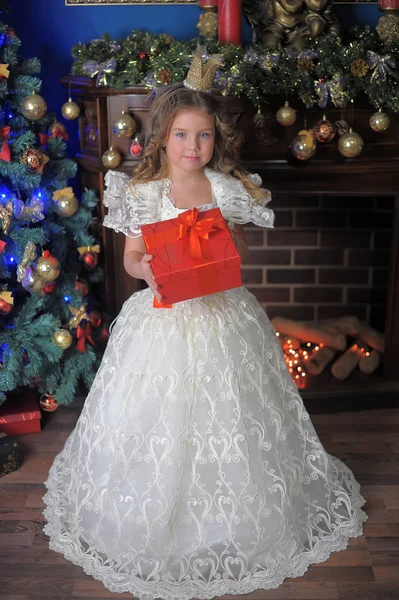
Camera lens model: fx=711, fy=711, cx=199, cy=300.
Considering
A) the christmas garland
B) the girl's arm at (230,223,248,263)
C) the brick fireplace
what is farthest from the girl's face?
the brick fireplace

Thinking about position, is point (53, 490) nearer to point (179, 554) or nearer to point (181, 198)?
point (179, 554)

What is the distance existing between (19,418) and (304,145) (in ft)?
4.98

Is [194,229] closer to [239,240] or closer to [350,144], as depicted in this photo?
[239,240]

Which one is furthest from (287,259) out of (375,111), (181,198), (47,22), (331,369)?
(47,22)

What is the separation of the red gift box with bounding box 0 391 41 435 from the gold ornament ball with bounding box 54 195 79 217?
31.2 inches

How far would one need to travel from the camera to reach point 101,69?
8.48ft

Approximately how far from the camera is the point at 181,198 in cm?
217

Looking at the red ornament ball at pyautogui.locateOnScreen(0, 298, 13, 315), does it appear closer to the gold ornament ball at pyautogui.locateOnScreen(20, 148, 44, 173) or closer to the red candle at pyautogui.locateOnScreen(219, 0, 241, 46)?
the gold ornament ball at pyautogui.locateOnScreen(20, 148, 44, 173)

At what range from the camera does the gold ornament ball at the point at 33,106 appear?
8.20ft

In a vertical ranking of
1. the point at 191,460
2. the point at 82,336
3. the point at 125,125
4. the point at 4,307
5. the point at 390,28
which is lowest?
the point at 191,460

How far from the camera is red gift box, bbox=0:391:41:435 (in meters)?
2.81

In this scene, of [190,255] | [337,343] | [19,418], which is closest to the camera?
[190,255]

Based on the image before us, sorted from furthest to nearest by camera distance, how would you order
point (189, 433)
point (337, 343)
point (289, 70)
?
point (337, 343) < point (289, 70) < point (189, 433)

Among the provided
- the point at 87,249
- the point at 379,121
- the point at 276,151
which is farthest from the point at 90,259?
the point at 379,121
